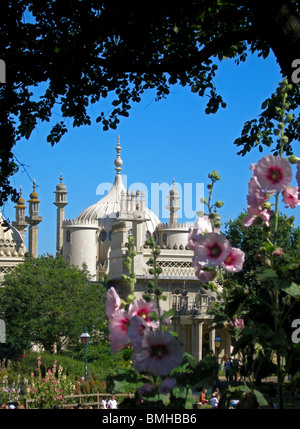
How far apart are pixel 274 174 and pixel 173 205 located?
256 feet

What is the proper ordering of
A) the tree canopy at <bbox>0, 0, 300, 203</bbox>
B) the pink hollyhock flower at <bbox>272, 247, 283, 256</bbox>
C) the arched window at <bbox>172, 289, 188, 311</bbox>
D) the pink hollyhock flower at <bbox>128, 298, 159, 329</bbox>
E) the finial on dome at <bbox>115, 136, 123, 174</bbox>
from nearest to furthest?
the pink hollyhock flower at <bbox>128, 298, 159, 329</bbox> < the pink hollyhock flower at <bbox>272, 247, 283, 256</bbox> < the tree canopy at <bbox>0, 0, 300, 203</bbox> < the arched window at <bbox>172, 289, 188, 311</bbox> < the finial on dome at <bbox>115, 136, 123, 174</bbox>

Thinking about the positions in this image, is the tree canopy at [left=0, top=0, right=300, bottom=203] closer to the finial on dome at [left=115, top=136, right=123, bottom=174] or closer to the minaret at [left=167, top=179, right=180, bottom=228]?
the minaret at [left=167, top=179, right=180, bottom=228]

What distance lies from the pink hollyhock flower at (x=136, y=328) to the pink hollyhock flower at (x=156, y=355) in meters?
0.09

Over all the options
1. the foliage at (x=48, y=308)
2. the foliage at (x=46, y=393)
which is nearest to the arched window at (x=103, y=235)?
the foliage at (x=48, y=308)

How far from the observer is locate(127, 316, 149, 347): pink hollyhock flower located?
443 cm

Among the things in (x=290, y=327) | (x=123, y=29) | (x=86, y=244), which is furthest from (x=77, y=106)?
(x=86, y=244)

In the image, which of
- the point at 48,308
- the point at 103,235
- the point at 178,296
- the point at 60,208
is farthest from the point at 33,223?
the point at 48,308

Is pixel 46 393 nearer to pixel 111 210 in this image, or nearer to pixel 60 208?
pixel 111 210

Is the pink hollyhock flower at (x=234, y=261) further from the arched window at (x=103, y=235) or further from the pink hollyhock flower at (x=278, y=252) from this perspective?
the arched window at (x=103, y=235)

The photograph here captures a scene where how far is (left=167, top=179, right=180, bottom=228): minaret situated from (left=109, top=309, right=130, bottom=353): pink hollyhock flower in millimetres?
76243

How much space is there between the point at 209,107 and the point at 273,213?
698 cm

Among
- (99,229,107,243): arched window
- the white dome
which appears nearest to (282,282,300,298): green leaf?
the white dome

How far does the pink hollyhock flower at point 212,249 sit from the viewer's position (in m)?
4.71

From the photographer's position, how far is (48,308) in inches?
1858
